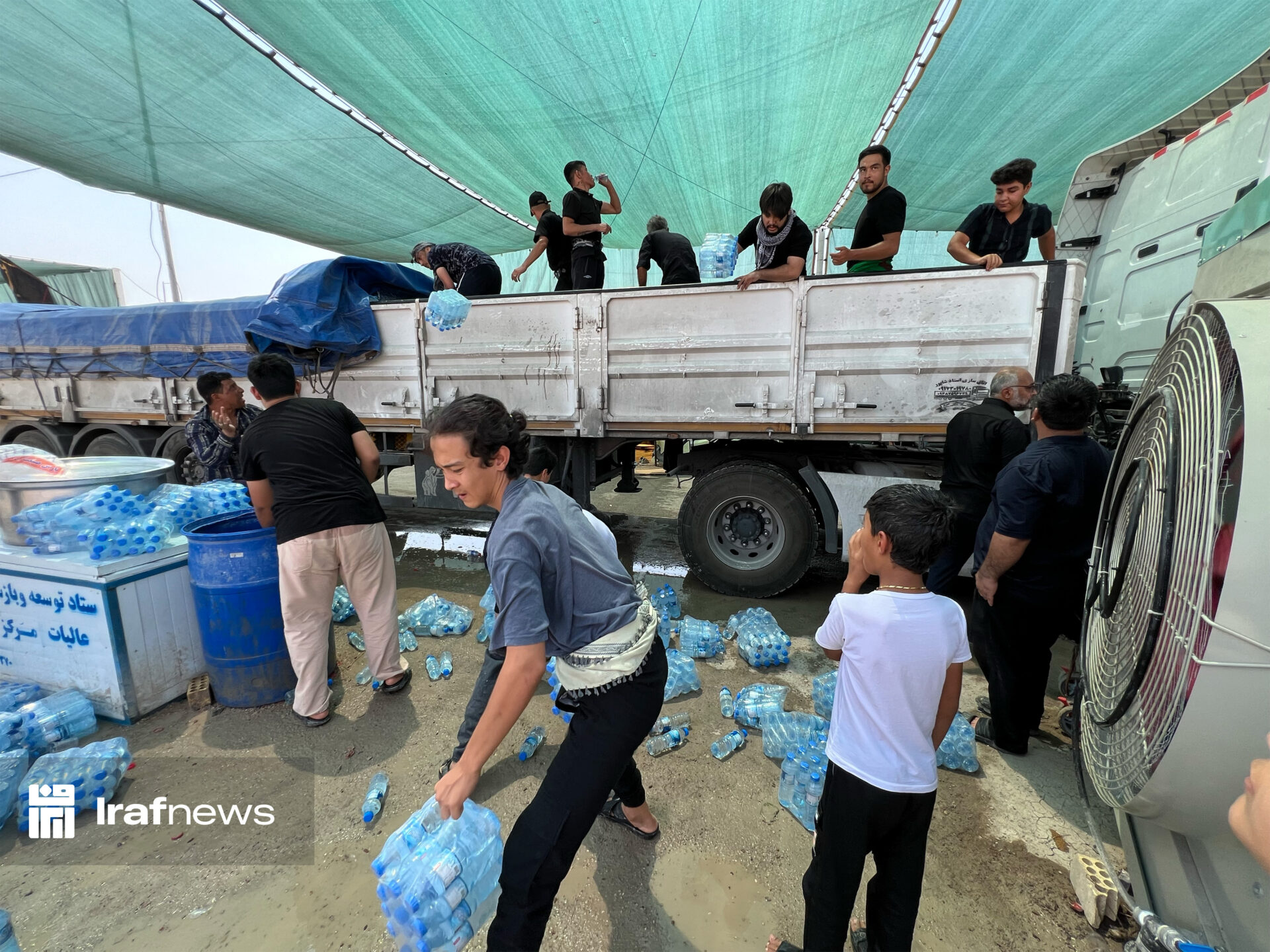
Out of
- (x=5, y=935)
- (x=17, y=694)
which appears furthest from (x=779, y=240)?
(x=17, y=694)

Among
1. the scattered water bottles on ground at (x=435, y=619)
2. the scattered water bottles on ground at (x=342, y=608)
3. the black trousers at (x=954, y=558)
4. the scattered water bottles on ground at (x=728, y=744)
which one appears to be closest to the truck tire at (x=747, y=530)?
the black trousers at (x=954, y=558)

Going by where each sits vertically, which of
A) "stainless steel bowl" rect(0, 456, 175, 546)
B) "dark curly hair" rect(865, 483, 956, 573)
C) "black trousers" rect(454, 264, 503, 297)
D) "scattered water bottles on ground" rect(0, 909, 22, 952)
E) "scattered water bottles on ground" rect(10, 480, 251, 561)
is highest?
"black trousers" rect(454, 264, 503, 297)

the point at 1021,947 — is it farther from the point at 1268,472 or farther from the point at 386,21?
the point at 386,21

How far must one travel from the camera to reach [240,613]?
8.60 ft

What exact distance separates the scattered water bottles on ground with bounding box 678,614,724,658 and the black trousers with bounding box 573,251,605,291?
312 cm

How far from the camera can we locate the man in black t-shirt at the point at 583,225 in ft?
15.3

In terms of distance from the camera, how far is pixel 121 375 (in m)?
5.86

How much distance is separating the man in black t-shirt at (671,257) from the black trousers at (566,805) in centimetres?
384

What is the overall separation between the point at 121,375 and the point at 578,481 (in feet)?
18.4

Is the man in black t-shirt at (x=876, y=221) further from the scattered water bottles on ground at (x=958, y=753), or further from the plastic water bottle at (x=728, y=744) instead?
the plastic water bottle at (x=728, y=744)

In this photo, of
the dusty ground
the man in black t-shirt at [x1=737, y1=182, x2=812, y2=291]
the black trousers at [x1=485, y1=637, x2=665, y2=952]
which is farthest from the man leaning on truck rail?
the man in black t-shirt at [x1=737, y1=182, x2=812, y2=291]

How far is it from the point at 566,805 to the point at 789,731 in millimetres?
1525

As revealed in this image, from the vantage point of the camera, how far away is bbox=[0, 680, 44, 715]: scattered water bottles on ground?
2.50m

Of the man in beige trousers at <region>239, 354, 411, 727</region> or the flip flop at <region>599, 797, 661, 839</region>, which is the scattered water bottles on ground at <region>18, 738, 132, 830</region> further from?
the flip flop at <region>599, 797, 661, 839</region>
